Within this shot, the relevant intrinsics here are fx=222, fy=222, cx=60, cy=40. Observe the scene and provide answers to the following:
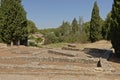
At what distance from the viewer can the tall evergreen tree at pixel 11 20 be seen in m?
29.2

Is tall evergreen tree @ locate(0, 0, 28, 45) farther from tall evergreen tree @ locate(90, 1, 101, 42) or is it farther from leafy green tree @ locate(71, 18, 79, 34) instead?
leafy green tree @ locate(71, 18, 79, 34)

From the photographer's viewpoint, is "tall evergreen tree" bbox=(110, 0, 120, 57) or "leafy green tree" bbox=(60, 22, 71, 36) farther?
"leafy green tree" bbox=(60, 22, 71, 36)

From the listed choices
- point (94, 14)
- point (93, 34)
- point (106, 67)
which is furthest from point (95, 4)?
point (106, 67)

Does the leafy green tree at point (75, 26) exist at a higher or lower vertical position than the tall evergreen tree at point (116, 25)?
higher

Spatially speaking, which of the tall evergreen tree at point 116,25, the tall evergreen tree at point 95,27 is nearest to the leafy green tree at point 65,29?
the tall evergreen tree at point 95,27

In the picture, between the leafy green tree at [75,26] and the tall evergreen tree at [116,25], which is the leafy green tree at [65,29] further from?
the tall evergreen tree at [116,25]

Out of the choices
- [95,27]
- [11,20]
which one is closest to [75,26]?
[95,27]

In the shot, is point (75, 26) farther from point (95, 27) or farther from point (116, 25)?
point (116, 25)

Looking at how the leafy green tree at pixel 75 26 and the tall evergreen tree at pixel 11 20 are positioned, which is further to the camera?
the leafy green tree at pixel 75 26

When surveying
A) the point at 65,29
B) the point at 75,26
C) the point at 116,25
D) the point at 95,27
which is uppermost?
the point at 75,26

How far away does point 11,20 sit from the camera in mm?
29328

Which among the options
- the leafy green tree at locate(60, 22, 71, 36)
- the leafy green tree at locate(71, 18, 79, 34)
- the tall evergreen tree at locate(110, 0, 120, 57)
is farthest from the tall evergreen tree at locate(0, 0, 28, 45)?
the leafy green tree at locate(60, 22, 71, 36)

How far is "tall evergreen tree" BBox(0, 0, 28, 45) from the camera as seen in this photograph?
29203mm

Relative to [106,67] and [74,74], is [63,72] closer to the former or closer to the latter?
[74,74]
